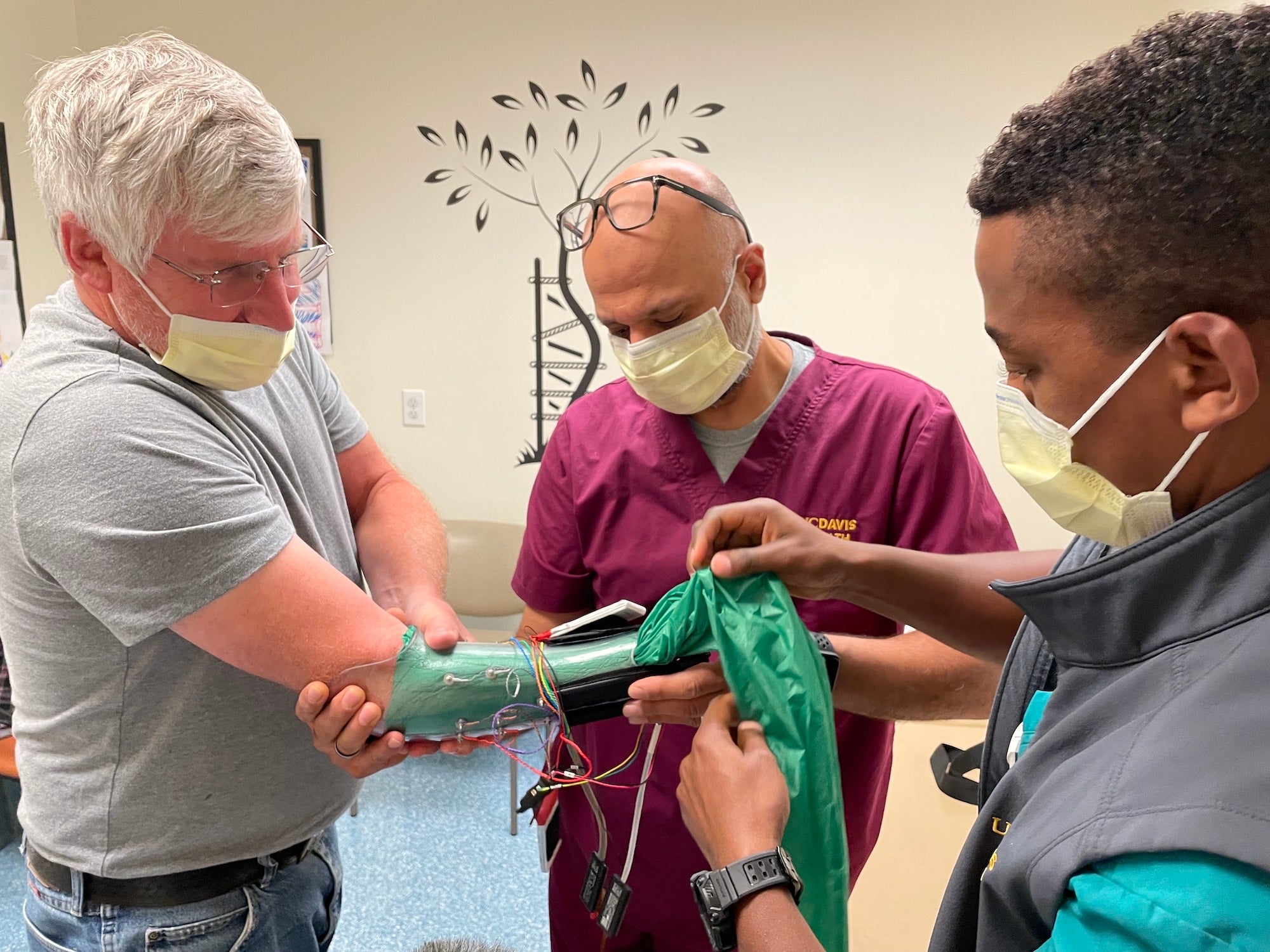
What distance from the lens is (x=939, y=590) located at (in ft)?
3.70

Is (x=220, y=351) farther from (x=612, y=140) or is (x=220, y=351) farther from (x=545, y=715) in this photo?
(x=612, y=140)

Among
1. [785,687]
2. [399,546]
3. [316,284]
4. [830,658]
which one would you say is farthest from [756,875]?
[316,284]

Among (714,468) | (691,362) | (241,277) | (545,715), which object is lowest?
(545,715)

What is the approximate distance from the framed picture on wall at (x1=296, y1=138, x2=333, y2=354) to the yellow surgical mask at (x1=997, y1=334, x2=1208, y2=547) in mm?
2842

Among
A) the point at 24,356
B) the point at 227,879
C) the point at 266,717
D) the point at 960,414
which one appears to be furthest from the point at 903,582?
the point at 960,414

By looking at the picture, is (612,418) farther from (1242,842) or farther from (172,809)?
(1242,842)

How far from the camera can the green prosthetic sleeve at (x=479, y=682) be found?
1.09 m

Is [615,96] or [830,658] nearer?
[830,658]

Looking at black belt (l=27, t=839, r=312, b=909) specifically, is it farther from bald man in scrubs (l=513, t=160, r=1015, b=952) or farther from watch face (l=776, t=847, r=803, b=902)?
watch face (l=776, t=847, r=803, b=902)

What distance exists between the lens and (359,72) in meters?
3.14

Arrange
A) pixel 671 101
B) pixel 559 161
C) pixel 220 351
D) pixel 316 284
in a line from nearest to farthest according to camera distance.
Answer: pixel 220 351, pixel 671 101, pixel 559 161, pixel 316 284

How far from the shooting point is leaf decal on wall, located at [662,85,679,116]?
2967mm

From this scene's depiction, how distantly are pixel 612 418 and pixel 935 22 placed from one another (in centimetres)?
216

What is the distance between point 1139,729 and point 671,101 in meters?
2.79
